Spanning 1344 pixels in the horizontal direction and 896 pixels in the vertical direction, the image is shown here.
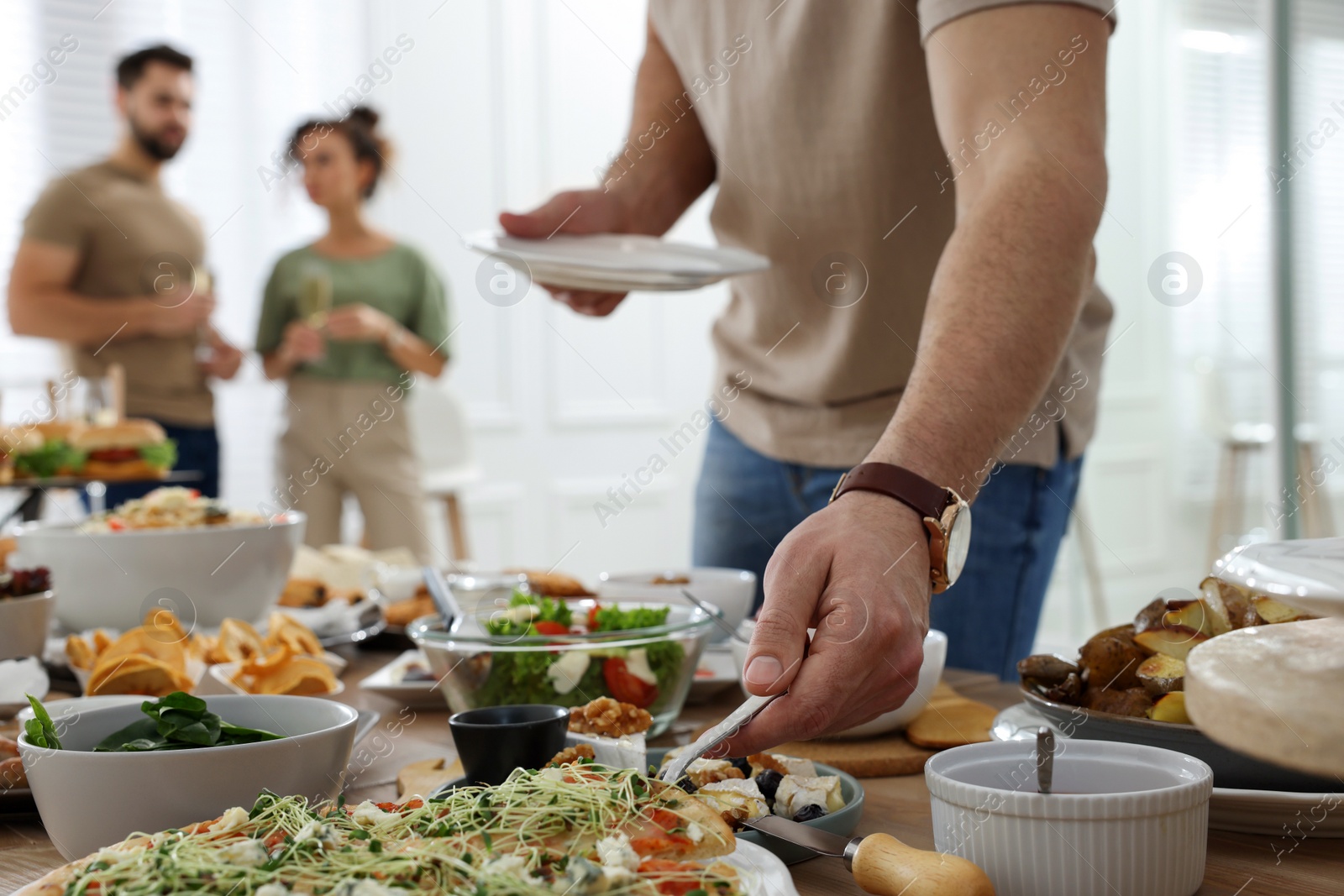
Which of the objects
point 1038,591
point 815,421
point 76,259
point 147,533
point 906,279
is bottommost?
point 1038,591

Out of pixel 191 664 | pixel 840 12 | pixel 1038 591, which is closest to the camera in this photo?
pixel 191 664

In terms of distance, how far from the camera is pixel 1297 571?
34 cm

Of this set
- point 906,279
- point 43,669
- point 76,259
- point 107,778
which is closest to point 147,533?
point 43,669

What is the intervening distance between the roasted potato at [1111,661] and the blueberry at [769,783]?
0.72 feet

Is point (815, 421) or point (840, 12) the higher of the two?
point (840, 12)

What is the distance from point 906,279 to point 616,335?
3997mm

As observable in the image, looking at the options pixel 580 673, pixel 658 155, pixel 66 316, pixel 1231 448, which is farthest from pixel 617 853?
pixel 1231 448

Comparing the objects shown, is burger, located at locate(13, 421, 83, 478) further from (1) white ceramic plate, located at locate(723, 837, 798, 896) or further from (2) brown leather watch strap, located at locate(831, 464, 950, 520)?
(1) white ceramic plate, located at locate(723, 837, 798, 896)

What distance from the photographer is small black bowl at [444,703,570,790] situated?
0.67 metres

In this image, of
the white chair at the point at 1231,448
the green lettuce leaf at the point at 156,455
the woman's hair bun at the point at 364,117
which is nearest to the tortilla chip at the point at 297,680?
the green lettuce leaf at the point at 156,455

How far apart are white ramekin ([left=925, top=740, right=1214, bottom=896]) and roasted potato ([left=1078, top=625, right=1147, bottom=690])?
13 cm

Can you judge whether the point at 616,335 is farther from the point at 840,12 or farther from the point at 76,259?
the point at 840,12

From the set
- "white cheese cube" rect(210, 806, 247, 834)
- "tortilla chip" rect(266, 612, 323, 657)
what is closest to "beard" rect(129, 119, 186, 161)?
"tortilla chip" rect(266, 612, 323, 657)

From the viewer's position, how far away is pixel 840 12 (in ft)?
4.14
